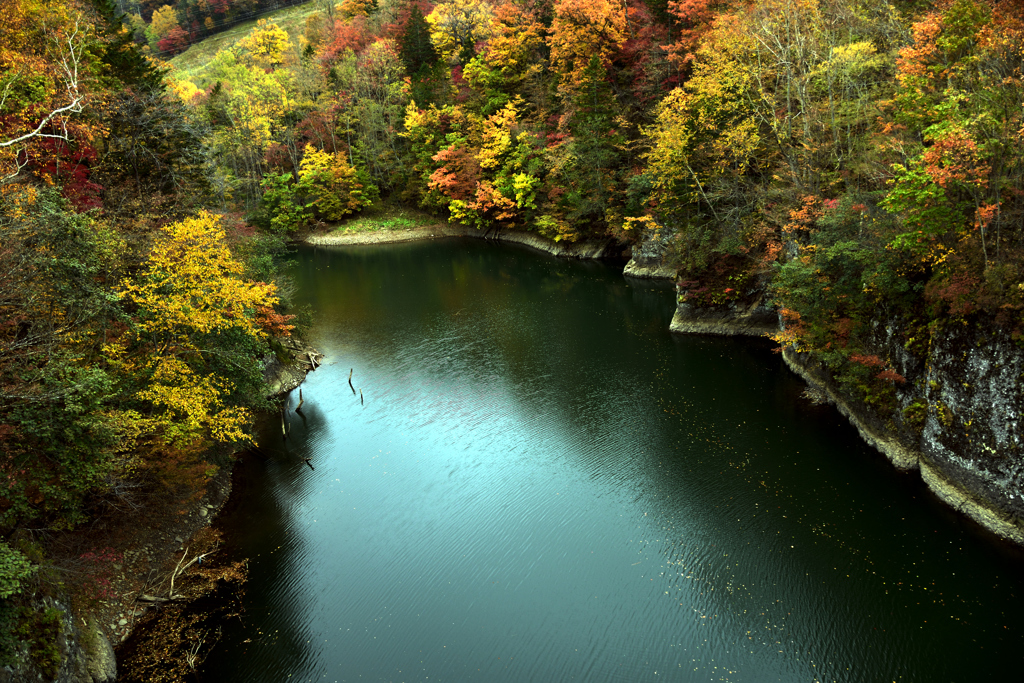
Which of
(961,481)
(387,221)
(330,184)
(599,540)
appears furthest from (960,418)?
(330,184)

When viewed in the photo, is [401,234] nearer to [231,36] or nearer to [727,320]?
[727,320]

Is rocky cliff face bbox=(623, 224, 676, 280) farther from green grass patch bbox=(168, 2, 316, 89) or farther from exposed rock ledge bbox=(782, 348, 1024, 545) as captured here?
green grass patch bbox=(168, 2, 316, 89)

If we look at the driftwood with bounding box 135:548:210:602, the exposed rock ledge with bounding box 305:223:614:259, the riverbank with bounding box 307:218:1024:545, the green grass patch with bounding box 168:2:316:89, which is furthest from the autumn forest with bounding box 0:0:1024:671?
the green grass patch with bounding box 168:2:316:89

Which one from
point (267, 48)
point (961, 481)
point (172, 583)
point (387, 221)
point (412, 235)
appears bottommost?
point (412, 235)

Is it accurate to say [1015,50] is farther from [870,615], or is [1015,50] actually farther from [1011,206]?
[870,615]

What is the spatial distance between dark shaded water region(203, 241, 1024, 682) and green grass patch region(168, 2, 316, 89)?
74532 millimetres

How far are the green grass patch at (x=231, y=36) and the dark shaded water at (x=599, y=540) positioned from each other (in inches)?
2934

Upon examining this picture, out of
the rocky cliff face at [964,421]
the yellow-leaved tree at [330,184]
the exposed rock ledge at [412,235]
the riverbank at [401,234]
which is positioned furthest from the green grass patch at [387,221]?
the rocky cliff face at [964,421]

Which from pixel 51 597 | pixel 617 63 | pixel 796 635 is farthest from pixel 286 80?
pixel 796 635

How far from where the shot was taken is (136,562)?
464 inches

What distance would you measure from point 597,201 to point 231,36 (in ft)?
249

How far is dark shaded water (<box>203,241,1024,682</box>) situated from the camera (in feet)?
33.0

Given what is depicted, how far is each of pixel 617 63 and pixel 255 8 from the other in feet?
251

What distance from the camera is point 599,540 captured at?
1290 cm
